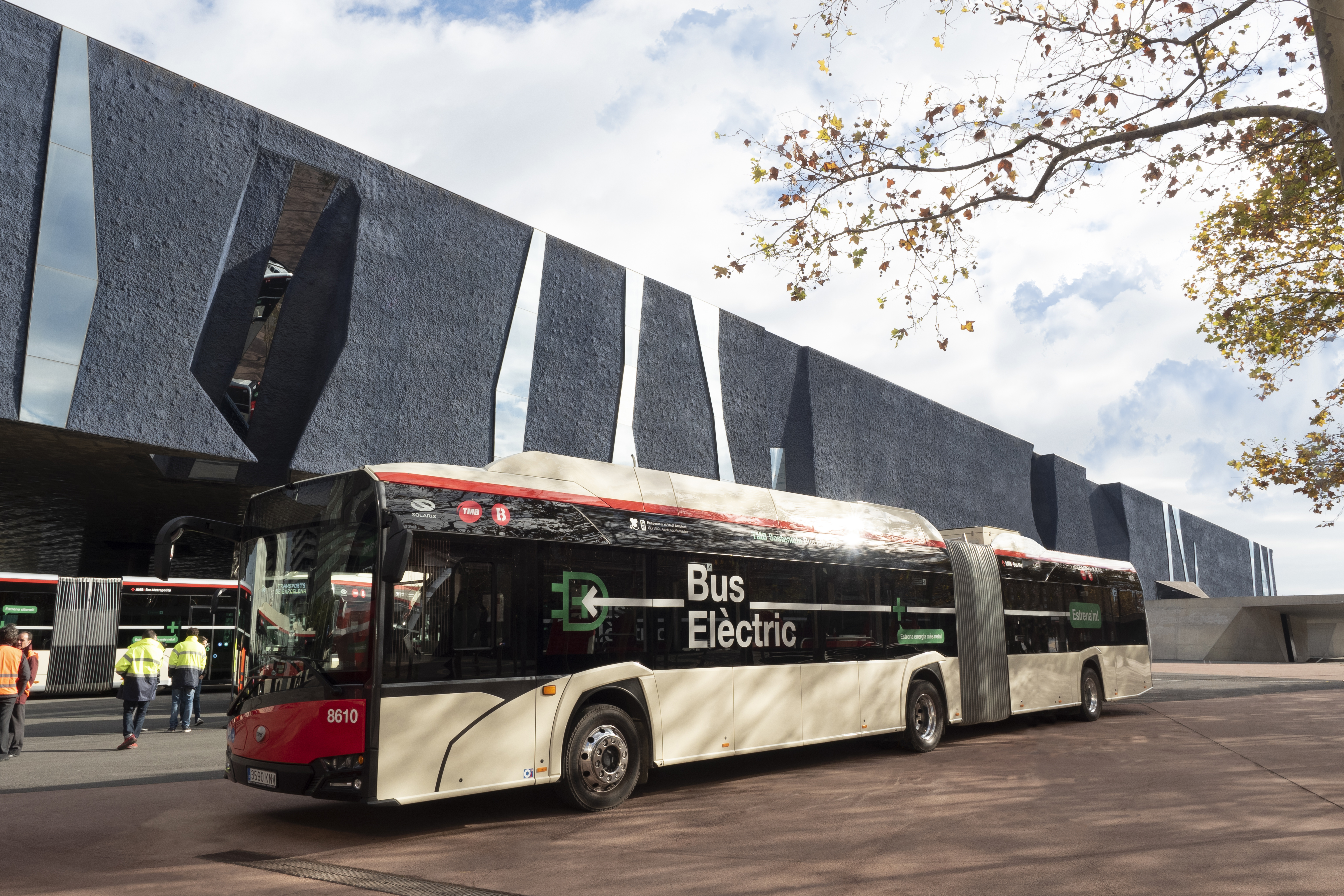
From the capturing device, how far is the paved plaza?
226 inches

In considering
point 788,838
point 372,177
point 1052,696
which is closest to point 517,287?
point 372,177

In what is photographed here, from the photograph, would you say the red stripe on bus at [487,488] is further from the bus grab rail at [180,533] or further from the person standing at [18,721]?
the person standing at [18,721]

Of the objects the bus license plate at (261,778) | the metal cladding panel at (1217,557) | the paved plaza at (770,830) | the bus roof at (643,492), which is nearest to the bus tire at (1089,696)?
the paved plaza at (770,830)

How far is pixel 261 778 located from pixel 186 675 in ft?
34.5

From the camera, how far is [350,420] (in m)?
19.9

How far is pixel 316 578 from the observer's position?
23.3 feet

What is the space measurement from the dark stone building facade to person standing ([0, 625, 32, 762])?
4792mm

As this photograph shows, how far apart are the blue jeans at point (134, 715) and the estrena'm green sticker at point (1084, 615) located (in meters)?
14.5

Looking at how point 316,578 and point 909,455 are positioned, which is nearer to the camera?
point 316,578

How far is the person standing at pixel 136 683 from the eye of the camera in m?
13.5

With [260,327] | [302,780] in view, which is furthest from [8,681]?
[260,327]

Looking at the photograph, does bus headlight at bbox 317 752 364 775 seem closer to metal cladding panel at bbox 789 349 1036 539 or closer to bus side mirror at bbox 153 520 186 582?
bus side mirror at bbox 153 520 186 582

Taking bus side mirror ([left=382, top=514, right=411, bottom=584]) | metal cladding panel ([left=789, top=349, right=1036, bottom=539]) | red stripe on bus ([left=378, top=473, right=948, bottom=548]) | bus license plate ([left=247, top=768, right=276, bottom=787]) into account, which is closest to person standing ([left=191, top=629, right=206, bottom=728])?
bus license plate ([left=247, top=768, right=276, bottom=787])

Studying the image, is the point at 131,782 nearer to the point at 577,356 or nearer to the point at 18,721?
the point at 18,721
